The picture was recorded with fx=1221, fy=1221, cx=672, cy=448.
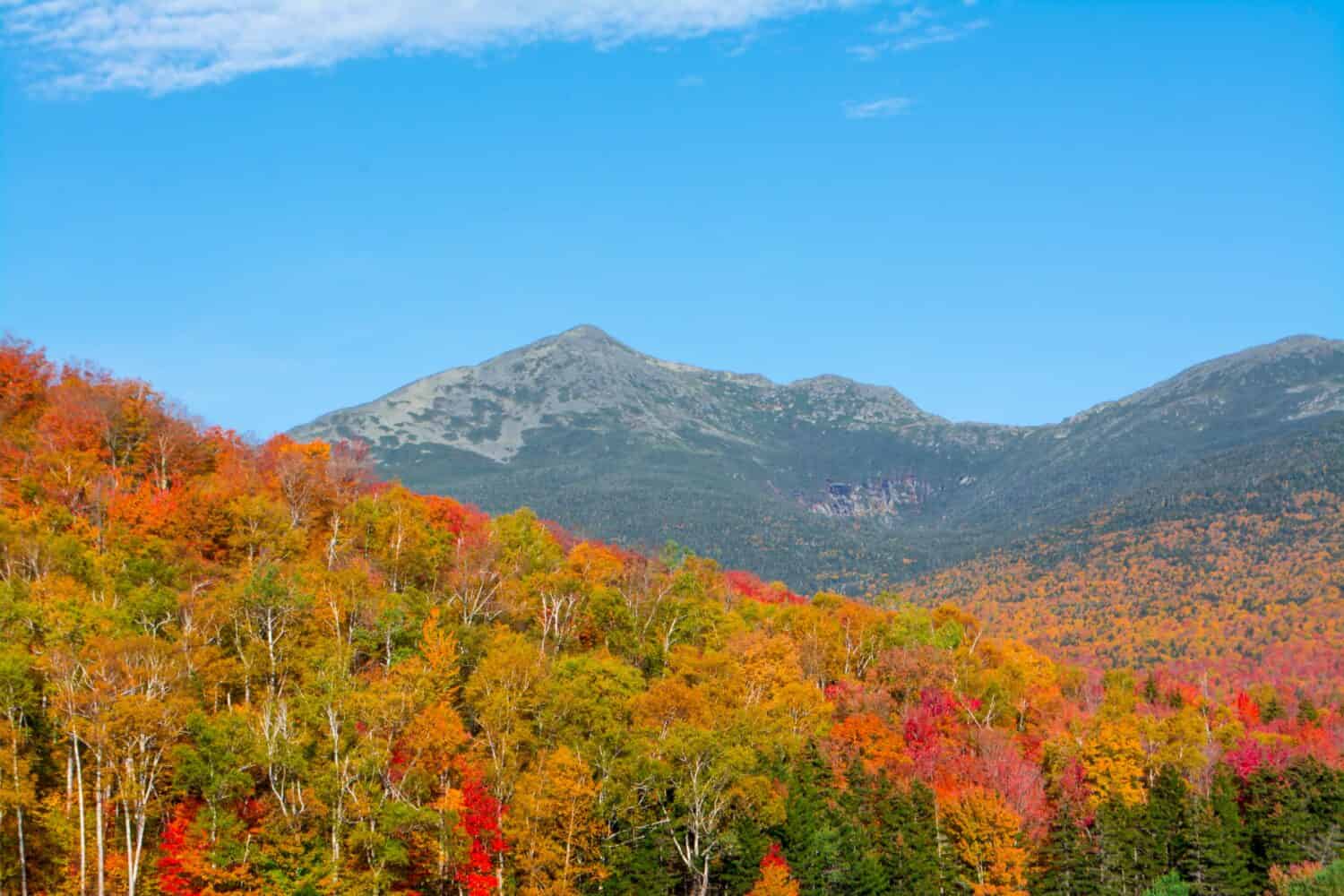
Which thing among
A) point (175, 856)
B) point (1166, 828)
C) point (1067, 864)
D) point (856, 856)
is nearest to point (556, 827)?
point (175, 856)

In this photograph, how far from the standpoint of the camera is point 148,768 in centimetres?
6000

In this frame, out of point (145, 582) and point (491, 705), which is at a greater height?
point (145, 582)

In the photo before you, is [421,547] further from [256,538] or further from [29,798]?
[29,798]

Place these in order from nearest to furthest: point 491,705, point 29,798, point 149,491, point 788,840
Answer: point 29,798 < point 491,705 < point 788,840 < point 149,491

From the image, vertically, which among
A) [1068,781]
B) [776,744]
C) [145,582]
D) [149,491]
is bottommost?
[1068,781]

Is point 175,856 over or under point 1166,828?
over

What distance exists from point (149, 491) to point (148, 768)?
4160 cm

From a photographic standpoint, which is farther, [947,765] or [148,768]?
[947,765]

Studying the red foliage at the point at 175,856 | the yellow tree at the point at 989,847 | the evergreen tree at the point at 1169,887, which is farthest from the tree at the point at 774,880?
the red foliage at the point at 175,856

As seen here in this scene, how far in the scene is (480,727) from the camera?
7506 centimetres

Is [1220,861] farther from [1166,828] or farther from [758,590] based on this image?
[758,590]

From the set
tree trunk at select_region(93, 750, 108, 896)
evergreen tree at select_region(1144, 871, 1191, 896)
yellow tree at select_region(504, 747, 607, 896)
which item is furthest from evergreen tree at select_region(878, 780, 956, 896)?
tree trunk at select_region(93, 750, 108, 896)

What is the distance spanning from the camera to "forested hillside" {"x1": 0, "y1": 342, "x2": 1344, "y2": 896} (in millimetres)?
59938

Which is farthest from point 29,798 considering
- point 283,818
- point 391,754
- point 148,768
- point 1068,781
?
point 1068,781
